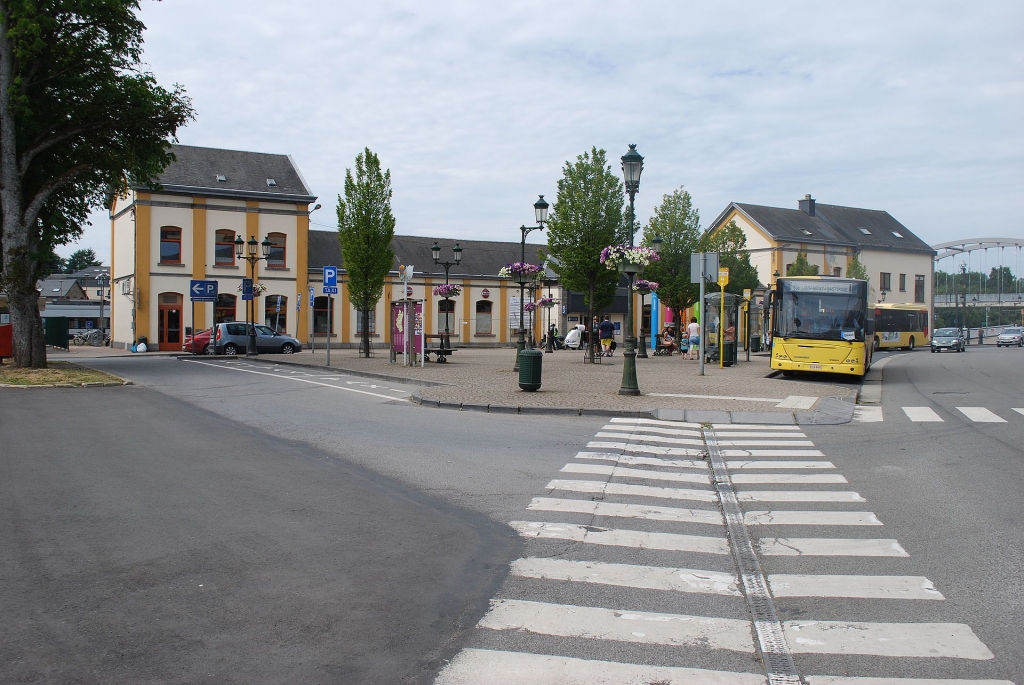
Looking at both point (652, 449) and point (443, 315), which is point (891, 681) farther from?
point (443, 315)

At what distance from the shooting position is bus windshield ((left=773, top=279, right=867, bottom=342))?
22734 millimetres

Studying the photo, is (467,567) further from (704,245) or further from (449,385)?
(704,245)

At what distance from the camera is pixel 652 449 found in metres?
10.7

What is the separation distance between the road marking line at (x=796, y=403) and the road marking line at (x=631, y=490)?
26.7 feet

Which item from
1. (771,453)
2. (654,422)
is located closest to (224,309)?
(654,422)

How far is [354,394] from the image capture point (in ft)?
59.3

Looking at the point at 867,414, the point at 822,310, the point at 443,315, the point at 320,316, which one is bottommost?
the point at 867,414

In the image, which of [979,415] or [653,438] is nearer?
[653,438]

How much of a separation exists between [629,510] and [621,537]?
91cm

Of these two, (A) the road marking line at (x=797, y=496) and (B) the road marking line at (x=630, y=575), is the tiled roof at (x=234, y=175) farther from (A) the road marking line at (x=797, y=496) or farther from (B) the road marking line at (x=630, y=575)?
(B) the road marking line at (x=630, y=575)

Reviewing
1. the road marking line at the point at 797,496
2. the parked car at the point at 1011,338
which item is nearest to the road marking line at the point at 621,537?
the road marking line at the point at 797,496

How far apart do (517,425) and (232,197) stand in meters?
38.6

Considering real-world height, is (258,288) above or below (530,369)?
above

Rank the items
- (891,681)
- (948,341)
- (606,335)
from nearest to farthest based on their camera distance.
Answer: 1. (891,681)
2. (606,335)
3. (948,341)
